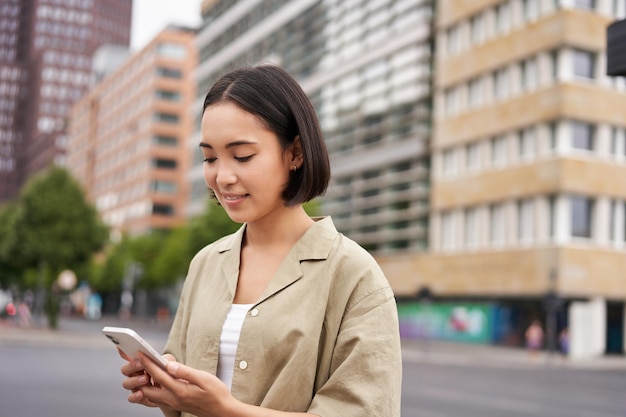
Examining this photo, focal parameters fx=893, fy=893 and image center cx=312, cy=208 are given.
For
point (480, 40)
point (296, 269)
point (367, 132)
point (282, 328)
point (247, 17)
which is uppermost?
point (247, 17)

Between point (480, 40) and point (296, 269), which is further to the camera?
point (480, 40)

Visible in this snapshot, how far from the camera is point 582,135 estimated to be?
132 feet

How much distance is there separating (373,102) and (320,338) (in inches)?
2036

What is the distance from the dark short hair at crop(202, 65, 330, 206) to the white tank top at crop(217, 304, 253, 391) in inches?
11.8

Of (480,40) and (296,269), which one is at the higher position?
(480,40)

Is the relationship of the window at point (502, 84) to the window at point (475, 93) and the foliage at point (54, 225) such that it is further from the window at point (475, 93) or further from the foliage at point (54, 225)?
the foliage at point (54, 225)

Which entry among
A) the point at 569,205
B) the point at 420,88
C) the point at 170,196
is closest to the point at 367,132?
the point at 420,88

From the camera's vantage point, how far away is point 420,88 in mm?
49438

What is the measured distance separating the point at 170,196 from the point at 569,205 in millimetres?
63082

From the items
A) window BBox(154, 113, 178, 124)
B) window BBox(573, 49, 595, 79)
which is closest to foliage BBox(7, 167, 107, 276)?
window BBox(573, 49, 595, 79)

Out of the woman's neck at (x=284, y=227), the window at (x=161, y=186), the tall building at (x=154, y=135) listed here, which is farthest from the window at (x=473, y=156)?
Result: the window at (x=161, y=186)

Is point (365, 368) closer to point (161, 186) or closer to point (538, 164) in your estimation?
point (538, 164)

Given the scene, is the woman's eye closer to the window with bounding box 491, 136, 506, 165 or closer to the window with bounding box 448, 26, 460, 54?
the window with bounding box 491, 136, 506, 165

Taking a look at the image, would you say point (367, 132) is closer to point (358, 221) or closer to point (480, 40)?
point (358, 221)
